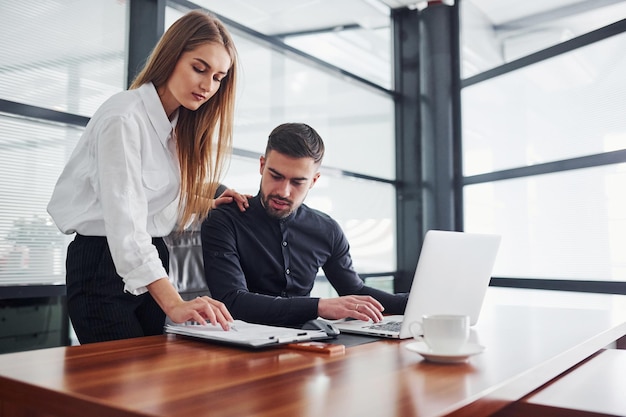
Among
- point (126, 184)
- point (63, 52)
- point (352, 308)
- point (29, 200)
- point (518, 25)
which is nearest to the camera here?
point (126, 184)

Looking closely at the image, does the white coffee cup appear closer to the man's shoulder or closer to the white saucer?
the white saucer

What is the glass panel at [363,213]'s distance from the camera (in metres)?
3.99

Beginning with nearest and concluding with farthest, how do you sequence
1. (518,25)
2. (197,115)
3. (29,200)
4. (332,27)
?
1. (197,115)
2. (29,200)
3. (518,25)
4. (332,27)

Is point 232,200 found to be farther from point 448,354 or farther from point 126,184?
point 448,354

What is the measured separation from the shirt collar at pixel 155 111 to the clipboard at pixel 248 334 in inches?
20.1

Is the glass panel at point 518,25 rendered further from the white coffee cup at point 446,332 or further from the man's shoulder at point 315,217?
the white coffee cup at point 446,332

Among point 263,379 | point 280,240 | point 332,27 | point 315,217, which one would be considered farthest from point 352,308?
point 332,27

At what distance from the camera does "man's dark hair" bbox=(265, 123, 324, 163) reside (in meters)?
1.86

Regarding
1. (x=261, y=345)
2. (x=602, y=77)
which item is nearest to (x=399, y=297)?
(x=261, y=345)

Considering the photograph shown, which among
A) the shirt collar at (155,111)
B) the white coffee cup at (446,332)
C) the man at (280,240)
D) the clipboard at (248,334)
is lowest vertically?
the clipboard at (248,334)

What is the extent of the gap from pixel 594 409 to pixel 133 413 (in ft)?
2.44

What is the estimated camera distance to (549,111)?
3812 mm

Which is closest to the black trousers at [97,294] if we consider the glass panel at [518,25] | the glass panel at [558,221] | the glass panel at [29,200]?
the glass panel at [29,200]

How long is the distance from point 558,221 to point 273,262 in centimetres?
255
